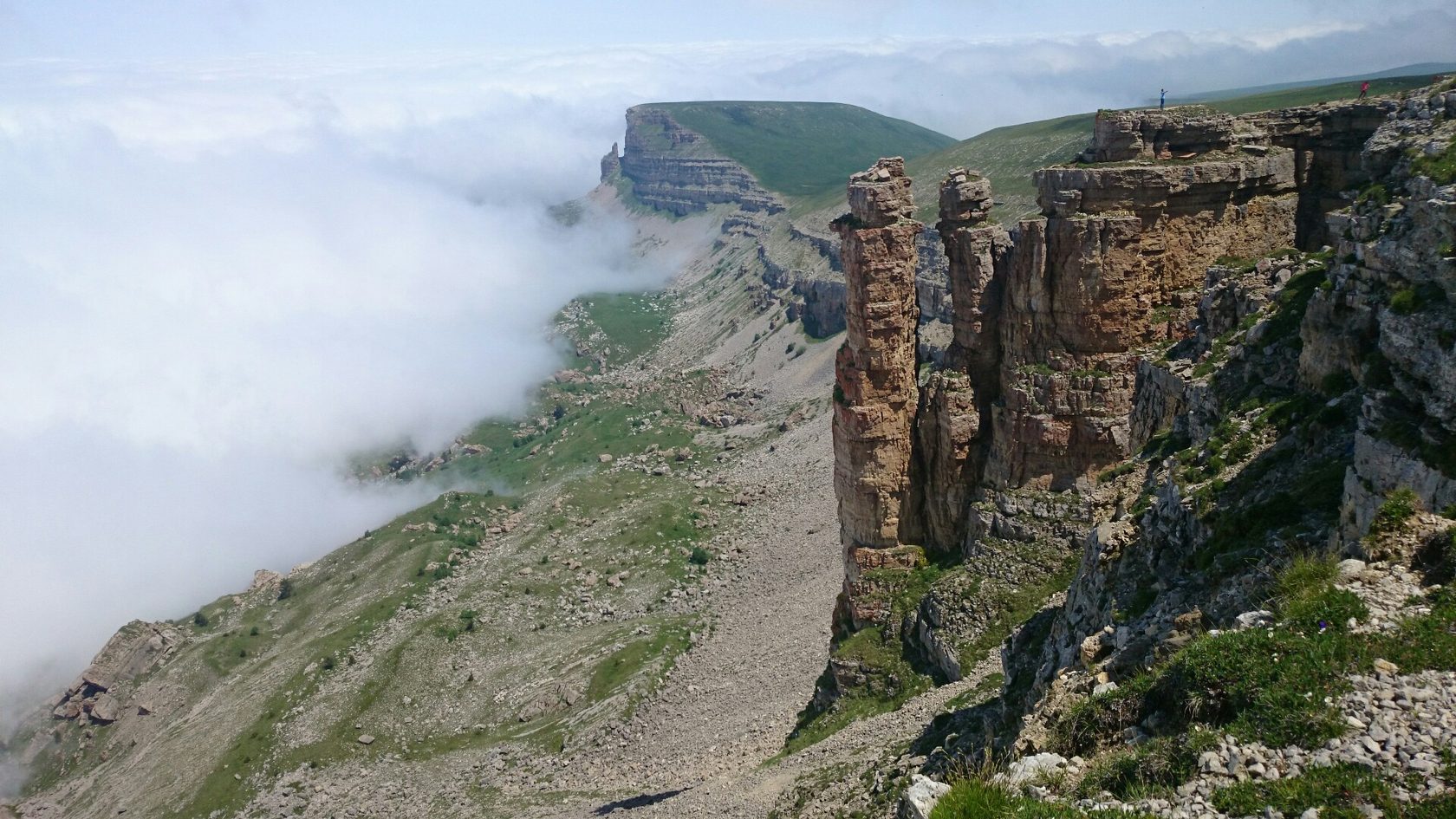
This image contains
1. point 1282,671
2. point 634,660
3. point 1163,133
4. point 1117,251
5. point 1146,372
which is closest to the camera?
point 1282,671

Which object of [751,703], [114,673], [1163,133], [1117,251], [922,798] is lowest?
[114,673]

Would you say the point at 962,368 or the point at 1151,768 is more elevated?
the point at 1151,768

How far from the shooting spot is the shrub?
1459 centimetres

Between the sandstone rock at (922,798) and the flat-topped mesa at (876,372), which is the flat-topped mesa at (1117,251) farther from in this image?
the sandstone rock at (922,798)

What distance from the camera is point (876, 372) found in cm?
4897

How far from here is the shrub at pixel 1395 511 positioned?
47.9ft

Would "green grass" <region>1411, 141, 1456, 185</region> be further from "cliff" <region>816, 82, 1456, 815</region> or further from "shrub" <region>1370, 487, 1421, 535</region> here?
"shrub" <region>1370, 487, 1421, 535</region>

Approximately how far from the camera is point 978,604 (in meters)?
42.4

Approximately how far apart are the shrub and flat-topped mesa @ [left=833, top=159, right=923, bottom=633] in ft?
110

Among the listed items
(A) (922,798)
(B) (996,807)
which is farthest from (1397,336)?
(A) (922,798)

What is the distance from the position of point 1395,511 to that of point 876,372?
3455 cm

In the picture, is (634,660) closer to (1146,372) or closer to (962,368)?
(962,368)

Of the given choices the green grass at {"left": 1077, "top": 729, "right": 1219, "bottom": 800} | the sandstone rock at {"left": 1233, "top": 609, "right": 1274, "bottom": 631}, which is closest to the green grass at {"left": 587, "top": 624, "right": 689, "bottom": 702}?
the sandstone rock at {"left": 1233, "top": 609, "right": 1274, "bottom": 631}

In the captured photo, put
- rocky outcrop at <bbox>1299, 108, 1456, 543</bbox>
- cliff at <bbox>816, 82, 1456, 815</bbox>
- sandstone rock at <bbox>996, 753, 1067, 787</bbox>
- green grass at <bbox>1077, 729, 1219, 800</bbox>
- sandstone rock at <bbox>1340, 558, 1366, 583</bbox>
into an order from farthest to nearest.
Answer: cliff at <bbox>816, 82, 1456, 815</bbox>
rocky outcrop at <bbox>1299, 108, 1456, 543</bbox>
sandstone rock at <bbox>996, 753, 1067, 787</bbox>
sandstone rock at <bbox>1340, 558, 1366, 583</bbox>
green grass at <bbox>1077, 729, 1219, 800</bbox>
